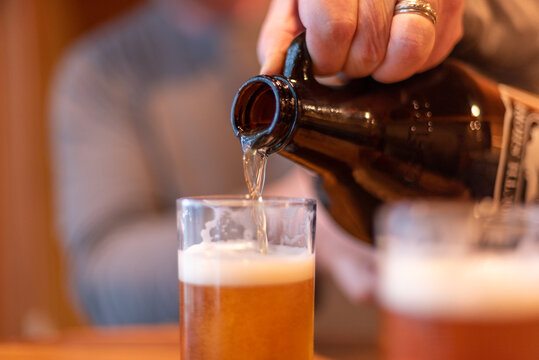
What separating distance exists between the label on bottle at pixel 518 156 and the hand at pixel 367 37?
157mm

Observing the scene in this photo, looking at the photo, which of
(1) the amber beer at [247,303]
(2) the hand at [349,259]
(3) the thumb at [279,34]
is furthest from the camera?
(2) the hand at [349,259]

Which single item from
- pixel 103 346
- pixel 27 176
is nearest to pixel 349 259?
pixel 103 346

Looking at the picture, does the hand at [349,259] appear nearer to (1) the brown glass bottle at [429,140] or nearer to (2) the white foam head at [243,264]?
(1) the brown glass bottle at [429,140]

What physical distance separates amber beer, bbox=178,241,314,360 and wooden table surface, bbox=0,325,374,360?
0.40m

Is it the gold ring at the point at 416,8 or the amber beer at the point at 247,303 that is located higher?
the gold ring at the point at 416,8

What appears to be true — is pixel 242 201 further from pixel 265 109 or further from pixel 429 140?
pixel 429 140

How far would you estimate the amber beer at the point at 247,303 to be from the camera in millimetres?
603

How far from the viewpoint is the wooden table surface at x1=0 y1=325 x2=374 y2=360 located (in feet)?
3.34

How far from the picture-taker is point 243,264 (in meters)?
0.61

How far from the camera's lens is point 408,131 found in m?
0.77

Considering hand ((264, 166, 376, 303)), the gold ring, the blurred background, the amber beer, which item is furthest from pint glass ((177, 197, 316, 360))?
the blurred background

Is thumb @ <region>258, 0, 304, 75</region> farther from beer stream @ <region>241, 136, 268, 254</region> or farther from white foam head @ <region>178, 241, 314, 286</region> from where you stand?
white foam head @ <region>178, 241, 314, 286</region>

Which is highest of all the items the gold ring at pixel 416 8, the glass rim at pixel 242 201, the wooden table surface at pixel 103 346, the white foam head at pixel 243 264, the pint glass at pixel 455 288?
the gold ring at pixel 416 8

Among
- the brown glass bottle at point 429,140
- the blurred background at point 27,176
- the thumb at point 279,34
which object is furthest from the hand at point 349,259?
the blurred background at point 27,176
